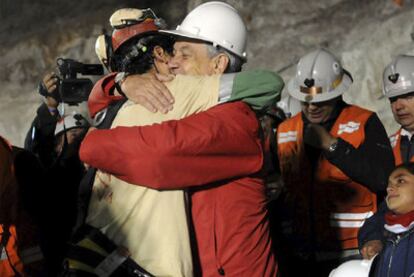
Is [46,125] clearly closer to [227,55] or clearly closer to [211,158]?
[227,55]

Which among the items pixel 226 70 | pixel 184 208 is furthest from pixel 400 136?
pixel 184 208

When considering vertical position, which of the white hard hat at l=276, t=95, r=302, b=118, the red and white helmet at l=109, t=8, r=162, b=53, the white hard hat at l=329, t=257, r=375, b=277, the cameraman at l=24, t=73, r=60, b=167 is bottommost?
the white hard hat at l=276, t=95, r=302, b=118

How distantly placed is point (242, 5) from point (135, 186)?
225 inches

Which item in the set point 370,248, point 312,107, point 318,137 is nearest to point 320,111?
point 312,107

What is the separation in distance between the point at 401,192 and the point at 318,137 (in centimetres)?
66

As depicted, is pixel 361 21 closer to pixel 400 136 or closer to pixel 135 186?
pixel 400 136

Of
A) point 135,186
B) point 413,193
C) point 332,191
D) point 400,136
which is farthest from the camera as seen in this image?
point 400,136

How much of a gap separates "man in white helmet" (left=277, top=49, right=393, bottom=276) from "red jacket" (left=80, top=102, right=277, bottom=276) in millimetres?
1362

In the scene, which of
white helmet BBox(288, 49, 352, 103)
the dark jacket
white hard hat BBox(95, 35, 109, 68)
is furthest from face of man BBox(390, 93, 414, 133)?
the dark jacket

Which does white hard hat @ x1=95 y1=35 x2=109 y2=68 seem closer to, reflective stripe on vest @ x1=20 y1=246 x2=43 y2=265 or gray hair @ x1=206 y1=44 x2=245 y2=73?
gray hair @ x1=206 y1=44 x2=245 y2=73

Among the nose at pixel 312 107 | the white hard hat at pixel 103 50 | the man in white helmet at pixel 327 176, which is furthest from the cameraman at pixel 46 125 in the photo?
the nose at pixel 312 107

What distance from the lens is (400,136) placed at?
14.0 feet

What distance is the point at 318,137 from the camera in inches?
154

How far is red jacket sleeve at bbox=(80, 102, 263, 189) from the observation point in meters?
2.25
